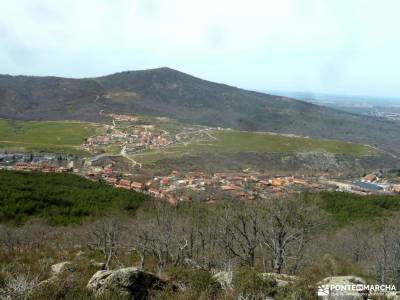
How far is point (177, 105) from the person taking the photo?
141375mm

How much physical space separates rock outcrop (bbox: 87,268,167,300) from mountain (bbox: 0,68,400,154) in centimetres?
10275

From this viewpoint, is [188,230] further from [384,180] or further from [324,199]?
[384,180]

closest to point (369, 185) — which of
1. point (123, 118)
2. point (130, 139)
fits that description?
point (130, 139)

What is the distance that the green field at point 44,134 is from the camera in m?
81.8

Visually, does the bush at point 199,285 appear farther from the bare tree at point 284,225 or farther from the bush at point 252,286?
the bare tree at point 284,225

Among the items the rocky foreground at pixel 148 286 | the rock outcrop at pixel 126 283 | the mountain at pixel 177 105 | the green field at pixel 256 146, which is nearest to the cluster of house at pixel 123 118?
the mountain at pixel 177 105

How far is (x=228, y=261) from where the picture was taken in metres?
22.5

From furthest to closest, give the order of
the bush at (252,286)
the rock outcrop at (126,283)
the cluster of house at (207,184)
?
the cluster of house at (207,184) < the rock outcrop at (126,283) < the bush at (252,286)

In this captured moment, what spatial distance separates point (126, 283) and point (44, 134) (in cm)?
8857

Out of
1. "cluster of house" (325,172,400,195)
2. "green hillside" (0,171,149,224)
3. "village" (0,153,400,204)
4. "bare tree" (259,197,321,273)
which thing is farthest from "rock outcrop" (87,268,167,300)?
"cluster of house" (325,172,400,195)

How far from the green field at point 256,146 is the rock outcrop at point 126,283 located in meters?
66.2

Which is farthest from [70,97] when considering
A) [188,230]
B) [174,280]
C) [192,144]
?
[174,280]

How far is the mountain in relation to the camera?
124 metres

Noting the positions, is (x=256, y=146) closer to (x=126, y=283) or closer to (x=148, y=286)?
(x=148, y=286)
